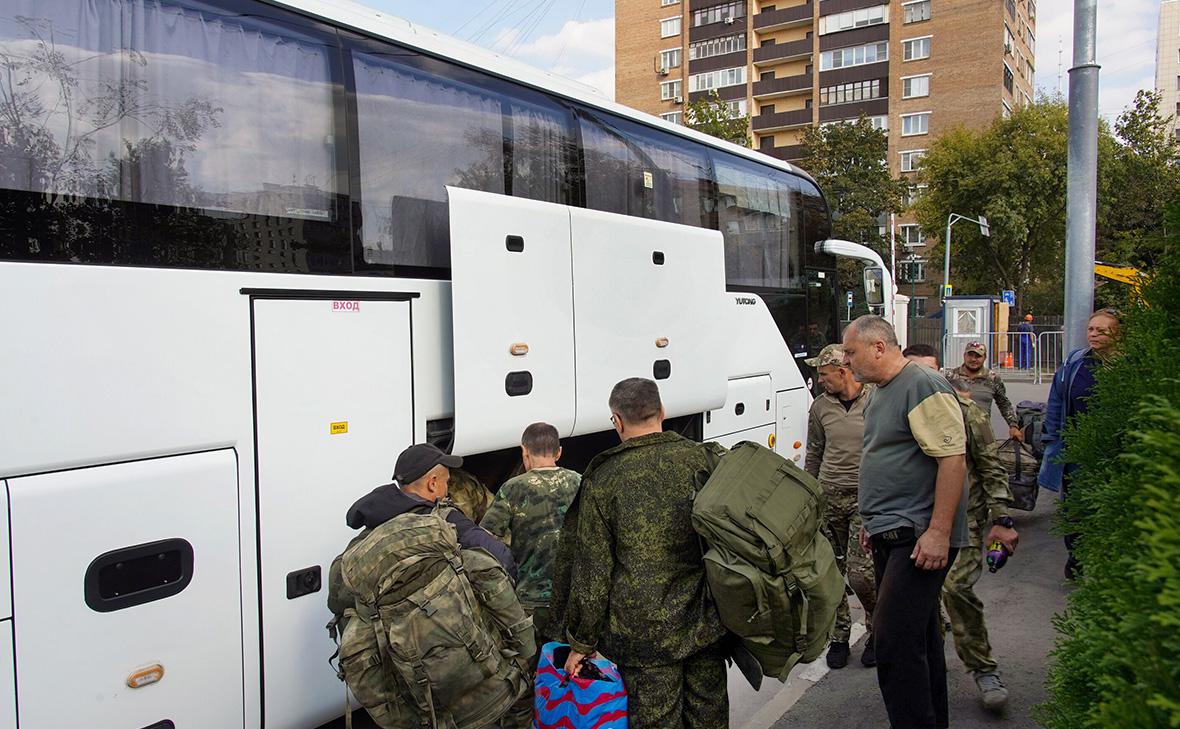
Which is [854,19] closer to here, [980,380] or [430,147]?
[980,380]

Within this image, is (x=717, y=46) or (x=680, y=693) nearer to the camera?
(x=680, y=693)

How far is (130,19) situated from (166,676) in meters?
2.79

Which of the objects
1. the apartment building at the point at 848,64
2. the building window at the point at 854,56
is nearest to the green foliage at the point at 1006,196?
the apartment building at the point at 848,64

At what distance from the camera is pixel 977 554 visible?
4801mm

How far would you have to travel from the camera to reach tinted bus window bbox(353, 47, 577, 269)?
4.50 metres

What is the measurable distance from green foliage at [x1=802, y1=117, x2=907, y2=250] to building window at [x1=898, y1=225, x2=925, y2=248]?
63.2ft

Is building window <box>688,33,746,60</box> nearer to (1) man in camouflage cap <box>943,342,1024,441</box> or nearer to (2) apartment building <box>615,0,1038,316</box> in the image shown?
(2) apartment building <box>615,0,1038,316</box>

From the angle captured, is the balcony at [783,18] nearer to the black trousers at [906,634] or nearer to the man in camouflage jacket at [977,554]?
the man in camouflage jacket at [977,554]

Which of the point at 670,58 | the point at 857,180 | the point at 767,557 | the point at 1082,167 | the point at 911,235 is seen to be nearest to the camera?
the point at 767,557

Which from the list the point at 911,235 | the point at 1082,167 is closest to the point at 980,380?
the point at 1082,167

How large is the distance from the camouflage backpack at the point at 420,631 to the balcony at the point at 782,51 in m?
64.1

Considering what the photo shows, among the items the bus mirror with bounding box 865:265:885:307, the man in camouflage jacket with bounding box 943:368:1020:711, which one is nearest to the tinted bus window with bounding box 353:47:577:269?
the man in camouflage jacket with bounding box 943:368:1020:711

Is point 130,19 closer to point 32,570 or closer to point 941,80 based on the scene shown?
point 32,570

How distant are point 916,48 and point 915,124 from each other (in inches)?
200
